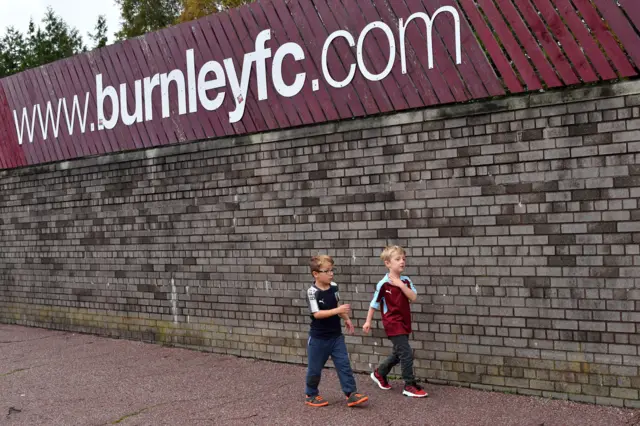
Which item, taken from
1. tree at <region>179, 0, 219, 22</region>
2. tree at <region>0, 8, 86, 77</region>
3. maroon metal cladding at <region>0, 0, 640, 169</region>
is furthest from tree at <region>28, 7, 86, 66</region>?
maroon metal cladding at <region>0, 0, 640, 169</region>

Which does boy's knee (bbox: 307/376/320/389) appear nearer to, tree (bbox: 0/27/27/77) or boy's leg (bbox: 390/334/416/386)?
boy's leg (bbox: 390/334/416/386)

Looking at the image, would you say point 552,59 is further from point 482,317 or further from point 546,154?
point 482,317

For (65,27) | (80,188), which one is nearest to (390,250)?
(80,188)

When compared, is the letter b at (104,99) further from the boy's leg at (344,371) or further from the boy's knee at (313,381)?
the boy's leg at (344,371)

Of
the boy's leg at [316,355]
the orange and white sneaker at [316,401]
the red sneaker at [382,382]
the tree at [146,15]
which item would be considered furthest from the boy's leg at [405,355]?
the tree at [146,15]

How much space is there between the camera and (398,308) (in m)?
6.08

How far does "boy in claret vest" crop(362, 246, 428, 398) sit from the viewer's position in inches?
237

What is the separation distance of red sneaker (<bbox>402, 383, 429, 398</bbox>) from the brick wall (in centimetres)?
53

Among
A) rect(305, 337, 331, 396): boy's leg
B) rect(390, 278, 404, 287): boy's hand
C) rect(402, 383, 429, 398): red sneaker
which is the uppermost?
rect(390, 278, 404, 287): boy's hand

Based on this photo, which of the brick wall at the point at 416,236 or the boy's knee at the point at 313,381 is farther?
the boy's knee at the point at 313,381

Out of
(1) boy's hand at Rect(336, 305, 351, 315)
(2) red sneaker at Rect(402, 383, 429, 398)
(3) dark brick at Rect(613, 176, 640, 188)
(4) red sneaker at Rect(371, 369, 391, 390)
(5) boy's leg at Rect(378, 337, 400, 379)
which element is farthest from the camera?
(4) red sneaker at Rect(371, 369, 391, 390)

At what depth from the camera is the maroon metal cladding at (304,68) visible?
19.2 feet

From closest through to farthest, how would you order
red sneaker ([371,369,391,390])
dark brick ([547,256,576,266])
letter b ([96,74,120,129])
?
dark brick ([547,256,576,266]) < red sneaker ([371,369,391,390]) < letter b ([96,74,120,129])

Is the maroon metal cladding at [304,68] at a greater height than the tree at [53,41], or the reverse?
the tree at [53,41]
